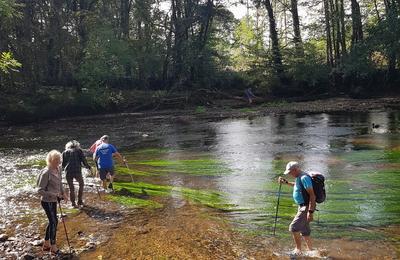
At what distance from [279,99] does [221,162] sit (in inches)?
1060

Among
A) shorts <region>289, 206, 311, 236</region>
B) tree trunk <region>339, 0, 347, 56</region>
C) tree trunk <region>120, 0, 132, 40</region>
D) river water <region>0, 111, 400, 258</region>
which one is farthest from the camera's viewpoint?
tree trunk <region>120, 0, 132, 40</region>

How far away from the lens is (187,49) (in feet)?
144

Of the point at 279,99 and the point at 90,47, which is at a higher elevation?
the point at 90,47

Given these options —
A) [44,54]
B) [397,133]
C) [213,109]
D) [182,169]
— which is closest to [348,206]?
[182,169]

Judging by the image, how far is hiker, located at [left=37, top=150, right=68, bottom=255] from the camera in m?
8.30

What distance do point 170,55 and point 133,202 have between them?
34281 millimetres

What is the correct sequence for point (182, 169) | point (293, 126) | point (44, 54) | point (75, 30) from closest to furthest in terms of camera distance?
point (182, 169)
point (293, 126)
point (44, 54)
point (75, 30)

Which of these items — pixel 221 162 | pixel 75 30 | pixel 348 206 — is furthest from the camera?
pixel 75 30

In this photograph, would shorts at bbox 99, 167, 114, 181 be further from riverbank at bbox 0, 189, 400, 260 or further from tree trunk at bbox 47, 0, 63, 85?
tree trunk at bbox 47, 0, 63, 85

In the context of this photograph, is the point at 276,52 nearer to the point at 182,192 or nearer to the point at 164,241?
the point at 182,192

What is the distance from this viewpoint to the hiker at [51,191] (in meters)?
8.30

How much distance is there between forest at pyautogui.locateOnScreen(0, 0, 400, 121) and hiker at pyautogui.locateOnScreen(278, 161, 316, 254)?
29.0 meters

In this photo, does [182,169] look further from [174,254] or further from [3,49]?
[3,49]

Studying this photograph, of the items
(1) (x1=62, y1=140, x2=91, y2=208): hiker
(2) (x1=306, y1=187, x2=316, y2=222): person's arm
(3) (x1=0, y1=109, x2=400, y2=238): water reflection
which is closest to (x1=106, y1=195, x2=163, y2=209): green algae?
(3) (x1=0, y1=109, x2=400, y2=238): water reflection
